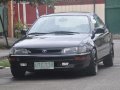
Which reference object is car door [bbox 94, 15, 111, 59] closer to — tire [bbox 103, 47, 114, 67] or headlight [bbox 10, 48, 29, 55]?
tire [bbox 103, 47, 114, 67]

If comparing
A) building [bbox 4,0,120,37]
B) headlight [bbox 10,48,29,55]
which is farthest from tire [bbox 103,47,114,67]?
Result: building [bbox 4,0,120,37]

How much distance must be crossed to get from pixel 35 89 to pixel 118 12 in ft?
Answer: 74.3

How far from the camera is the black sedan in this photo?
12078 mm

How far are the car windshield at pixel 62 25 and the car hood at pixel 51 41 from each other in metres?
0.37

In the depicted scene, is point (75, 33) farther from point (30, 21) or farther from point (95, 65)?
point (30, 21)

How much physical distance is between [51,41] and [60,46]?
0.39 m

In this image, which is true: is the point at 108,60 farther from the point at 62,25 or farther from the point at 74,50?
the point at 74,50

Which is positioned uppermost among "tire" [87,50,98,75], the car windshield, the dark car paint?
the car windshield

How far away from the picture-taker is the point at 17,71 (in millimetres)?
12547

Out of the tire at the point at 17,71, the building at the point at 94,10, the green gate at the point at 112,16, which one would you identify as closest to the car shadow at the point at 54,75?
the tire at the point at 17,71

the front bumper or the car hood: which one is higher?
the car hood

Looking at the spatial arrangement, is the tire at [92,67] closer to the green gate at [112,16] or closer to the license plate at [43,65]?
the license plate at [43,65]

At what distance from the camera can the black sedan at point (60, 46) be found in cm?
1208

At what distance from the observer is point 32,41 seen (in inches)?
496
